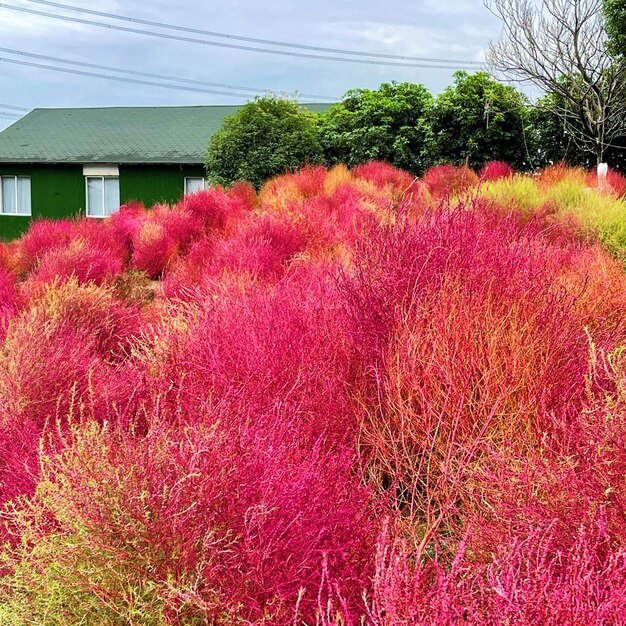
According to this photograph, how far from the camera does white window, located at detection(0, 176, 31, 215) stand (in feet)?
76.6

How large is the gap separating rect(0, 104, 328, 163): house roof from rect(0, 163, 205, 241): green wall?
0.38 m

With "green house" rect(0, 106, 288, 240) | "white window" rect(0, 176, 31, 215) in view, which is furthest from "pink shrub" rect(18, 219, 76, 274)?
"white window" rect(0, 176, 31, 215)

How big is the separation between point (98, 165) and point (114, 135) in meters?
2.06

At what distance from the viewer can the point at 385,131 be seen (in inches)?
619

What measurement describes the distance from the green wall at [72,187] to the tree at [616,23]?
39.8ft

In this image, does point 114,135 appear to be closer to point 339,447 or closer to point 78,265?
point 78,265

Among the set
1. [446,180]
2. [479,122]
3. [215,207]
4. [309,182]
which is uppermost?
[479,122]

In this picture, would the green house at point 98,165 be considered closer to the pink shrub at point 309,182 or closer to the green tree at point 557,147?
the pink shrub at point 309,182

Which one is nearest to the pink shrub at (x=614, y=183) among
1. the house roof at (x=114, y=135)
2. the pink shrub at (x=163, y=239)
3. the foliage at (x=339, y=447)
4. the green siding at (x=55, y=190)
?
the foliage at (x=339, y=447)

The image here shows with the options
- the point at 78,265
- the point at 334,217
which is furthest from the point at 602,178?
the point at 78,265

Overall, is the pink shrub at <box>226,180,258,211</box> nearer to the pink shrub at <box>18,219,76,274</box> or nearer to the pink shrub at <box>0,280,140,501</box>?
the pink shrub at <box>18,219,76,274</box>

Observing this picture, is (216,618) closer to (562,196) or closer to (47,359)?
(47,359)

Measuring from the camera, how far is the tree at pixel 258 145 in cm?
1298

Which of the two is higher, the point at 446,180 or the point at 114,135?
the point at 114,135
